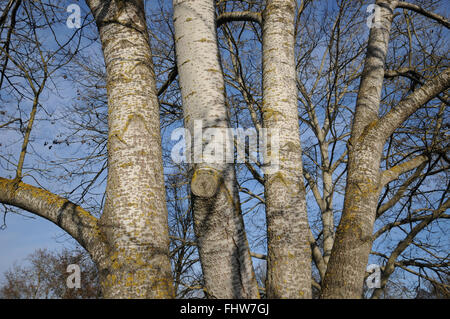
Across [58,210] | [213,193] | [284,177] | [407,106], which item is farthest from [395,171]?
[58,210]

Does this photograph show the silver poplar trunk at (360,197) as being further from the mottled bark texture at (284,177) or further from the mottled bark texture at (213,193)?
the mottled bark texture at (213,193)

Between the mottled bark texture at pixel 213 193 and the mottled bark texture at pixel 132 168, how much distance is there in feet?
0.72

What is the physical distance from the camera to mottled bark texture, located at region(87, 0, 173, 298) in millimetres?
1589

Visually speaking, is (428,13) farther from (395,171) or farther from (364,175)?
(364,175)

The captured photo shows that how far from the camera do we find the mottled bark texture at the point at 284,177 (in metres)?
1.81

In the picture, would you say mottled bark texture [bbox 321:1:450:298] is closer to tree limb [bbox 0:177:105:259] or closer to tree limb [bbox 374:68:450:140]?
tree limb [bbox 374:68:450:140]

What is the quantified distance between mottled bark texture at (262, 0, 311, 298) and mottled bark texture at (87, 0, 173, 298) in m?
0.64

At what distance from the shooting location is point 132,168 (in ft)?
5.82

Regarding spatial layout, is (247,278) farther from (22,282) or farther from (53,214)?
(22,282)

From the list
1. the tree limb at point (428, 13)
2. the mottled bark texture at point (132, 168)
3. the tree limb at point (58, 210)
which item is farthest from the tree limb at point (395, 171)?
the tree limb at point (58, 210)

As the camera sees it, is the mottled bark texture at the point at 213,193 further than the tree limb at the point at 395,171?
No

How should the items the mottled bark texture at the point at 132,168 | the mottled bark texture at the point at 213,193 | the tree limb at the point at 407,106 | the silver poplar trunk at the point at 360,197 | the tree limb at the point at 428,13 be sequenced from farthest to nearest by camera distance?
1. the tree limb at the point at 428,13
2. the tree limb at the point at 407,106
3. the silver poplar trunk at the point at 360,197
4. the mottled bark texture at the point at 213,193
5. the mottled bark texture at the point at 132,168

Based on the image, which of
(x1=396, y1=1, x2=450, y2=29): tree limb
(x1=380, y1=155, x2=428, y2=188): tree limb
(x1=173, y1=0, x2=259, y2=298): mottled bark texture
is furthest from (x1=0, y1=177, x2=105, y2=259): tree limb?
(x1=396, y1=1, x2=450, y2=29): tree limb

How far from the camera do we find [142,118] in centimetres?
193
